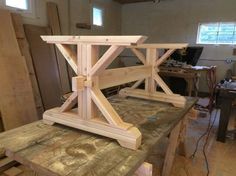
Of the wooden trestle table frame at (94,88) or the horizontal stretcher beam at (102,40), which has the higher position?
the horizontal stretcher beam at (102,40)

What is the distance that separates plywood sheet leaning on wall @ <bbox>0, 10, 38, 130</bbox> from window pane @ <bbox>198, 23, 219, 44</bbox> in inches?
163

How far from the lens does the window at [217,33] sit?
464 centimetres

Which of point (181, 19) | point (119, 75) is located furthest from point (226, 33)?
point (119, 75)

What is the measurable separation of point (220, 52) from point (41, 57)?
3997mm

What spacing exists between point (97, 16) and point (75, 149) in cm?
449

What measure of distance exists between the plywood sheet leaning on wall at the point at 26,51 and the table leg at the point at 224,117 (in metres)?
2.60

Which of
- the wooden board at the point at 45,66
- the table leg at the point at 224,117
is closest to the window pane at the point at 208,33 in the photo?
the table leg at the point at 224,117

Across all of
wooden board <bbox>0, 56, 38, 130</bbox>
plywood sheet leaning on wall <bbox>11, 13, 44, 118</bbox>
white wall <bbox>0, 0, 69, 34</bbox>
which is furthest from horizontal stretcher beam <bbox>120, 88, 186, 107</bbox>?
white wall <bbox>0, 0, 69, 34</bbox>

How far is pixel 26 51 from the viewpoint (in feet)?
9.55

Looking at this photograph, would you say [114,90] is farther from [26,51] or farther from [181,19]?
[181,19]

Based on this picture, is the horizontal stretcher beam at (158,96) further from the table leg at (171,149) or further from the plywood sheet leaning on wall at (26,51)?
the plywood sheet leaning on wall at (26,51)

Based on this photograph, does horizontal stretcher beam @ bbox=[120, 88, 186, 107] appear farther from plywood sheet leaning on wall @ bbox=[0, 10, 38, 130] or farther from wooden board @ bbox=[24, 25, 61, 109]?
wooden board @ bbox=[24, 25, 61, 109]

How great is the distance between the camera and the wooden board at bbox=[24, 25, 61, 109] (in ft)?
10.2

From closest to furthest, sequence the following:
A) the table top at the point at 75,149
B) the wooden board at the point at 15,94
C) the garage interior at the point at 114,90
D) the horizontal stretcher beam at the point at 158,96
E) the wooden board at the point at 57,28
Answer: the table top at the point at 75,149, the garage interior at the point at 114,90, the horizontal stretcher beam at the point at 158,96, the wooden board at the point at 15,94, the wooden board at the point at 57,28
